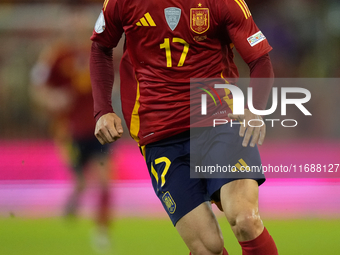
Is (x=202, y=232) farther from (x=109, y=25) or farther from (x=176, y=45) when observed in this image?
(x=109, y=25)

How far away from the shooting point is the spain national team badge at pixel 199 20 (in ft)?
5.25

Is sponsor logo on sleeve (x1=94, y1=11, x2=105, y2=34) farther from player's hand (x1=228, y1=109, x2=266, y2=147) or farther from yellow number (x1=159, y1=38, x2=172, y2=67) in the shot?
player's hand (x1=228, y1=109, x2=266, y2=147)

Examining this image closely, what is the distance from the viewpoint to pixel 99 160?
12.8 ft

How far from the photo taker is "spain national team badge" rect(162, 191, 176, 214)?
5.21 feet

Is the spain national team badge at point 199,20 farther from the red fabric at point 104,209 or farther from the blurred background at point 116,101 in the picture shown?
the blurred background at point 116,101

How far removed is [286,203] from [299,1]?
2147 mm

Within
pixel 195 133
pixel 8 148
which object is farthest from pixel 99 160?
pixel 195 133

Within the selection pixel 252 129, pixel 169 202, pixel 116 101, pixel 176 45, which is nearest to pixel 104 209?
pixel 116 101

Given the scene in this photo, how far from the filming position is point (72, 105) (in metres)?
4.02

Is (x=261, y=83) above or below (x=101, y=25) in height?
below

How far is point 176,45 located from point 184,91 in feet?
0.63

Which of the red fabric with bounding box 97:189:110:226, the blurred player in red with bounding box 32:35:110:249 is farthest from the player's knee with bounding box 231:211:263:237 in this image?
the blurred player in red with bounding box 32:35:110:249

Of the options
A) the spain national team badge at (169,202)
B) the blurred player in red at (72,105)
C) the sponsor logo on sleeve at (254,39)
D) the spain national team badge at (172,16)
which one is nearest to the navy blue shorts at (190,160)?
the spain national team badge at (169,202)

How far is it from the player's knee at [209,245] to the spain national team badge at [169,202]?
0.16 metres
